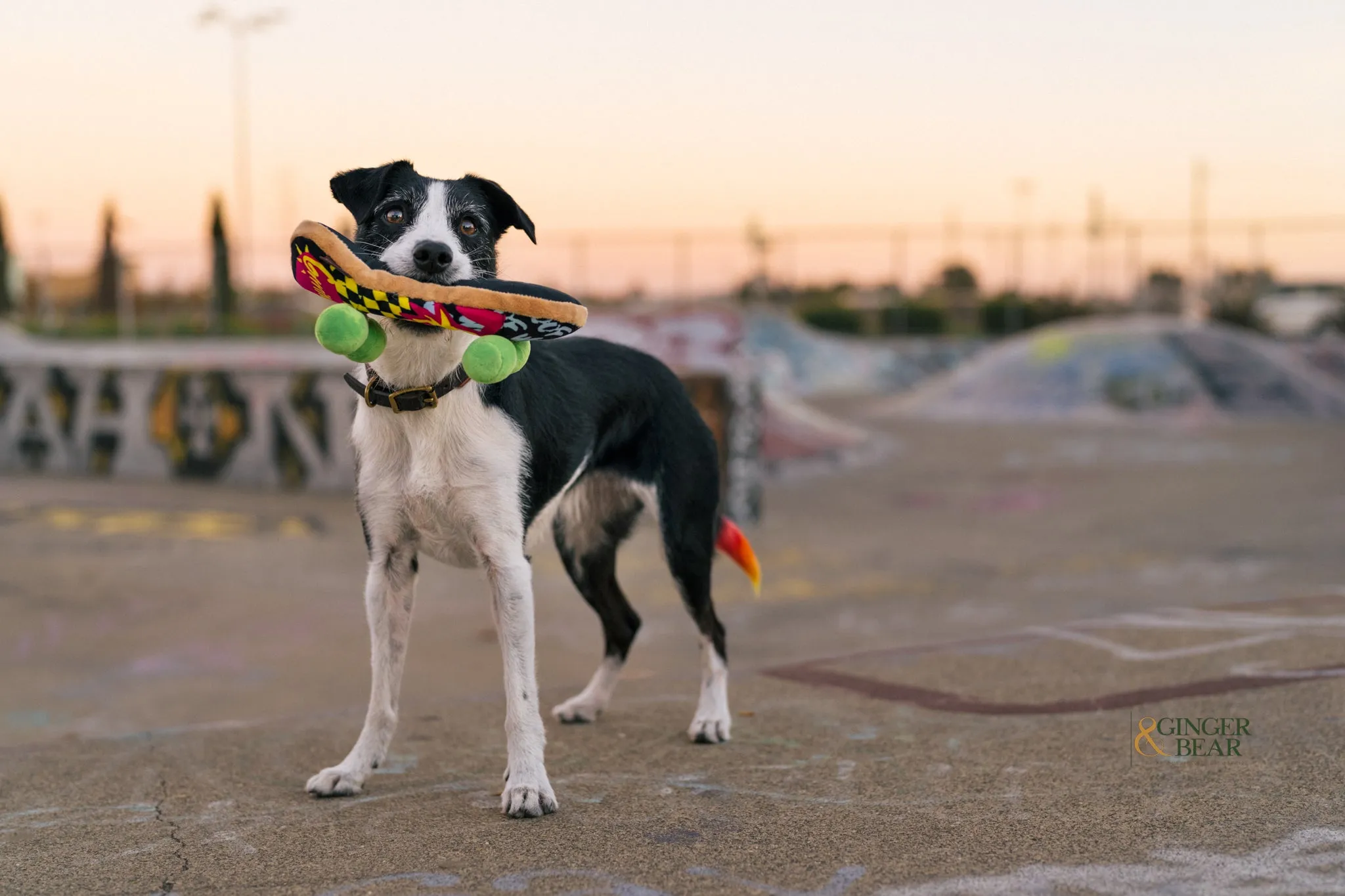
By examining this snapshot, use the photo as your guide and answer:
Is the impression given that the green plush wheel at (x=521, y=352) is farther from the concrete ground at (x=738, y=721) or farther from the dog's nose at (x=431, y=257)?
the concrete ground at (x=738, y=721)

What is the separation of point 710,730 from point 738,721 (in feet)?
1.09

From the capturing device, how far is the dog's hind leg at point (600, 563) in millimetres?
5145

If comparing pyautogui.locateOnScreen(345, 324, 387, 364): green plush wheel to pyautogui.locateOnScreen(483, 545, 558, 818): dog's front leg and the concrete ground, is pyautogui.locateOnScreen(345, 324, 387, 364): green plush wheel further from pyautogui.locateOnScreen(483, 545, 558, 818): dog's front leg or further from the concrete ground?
the concrete ground

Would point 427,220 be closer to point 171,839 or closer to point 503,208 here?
point 503,208

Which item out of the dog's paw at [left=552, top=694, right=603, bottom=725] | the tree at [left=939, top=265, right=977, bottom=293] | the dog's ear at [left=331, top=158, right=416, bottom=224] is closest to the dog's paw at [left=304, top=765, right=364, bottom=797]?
the dog's paw at [left=552, top=694, right=603, bottom=725]

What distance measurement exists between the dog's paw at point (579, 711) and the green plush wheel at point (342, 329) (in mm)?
1997

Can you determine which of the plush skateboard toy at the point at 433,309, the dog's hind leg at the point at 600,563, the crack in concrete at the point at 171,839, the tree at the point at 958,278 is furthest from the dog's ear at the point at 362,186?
the tree at the point at 958,278

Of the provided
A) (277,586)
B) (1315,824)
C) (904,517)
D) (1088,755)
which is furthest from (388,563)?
(904,517)

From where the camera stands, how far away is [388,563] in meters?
4.29

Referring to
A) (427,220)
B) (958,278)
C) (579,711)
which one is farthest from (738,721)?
(958,278)

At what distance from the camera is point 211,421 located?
15.1m

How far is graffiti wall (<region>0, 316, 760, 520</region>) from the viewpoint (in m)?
12.9

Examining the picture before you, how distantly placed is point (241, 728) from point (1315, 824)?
12.5 feet

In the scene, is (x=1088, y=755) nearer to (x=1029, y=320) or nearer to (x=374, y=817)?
(x=374, y=817)
